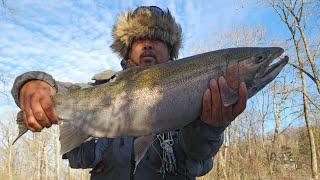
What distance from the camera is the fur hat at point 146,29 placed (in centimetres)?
461

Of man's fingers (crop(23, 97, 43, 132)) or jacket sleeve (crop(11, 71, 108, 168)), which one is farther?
jacket sleeve (crop(11, 71, 108, 168))

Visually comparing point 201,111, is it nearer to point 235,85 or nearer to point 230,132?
point 235,85

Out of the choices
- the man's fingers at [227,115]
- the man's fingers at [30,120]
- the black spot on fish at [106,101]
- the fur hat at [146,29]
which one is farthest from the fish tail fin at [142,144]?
the fur hat at [146,29]

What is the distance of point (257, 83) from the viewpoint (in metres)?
3.27

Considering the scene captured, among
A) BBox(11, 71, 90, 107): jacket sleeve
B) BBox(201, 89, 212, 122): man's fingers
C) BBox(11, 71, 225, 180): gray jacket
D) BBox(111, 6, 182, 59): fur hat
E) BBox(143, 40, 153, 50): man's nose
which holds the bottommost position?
BBox(11, 71, 225, 180): gray jacket

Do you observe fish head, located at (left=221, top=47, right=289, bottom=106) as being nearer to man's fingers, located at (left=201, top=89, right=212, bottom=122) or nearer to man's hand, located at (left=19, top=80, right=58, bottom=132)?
man's fingers, located at (left=201, top=89, right=212, bottom=122)

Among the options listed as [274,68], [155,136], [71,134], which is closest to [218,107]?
[274,68]

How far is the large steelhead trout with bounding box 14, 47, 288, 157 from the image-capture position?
3055mm

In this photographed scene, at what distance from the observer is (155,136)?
→ 12.4 feet

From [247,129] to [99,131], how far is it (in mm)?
42094

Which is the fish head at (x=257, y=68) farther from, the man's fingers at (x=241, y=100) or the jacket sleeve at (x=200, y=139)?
the jacket sleeve at (x=200, y=139)

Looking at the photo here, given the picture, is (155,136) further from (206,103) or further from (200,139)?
(206,103)

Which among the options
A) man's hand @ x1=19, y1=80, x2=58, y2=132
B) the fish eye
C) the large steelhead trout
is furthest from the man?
the fish eye

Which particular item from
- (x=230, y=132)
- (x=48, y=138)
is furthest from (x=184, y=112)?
(x=48, y=138)
